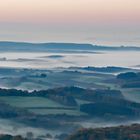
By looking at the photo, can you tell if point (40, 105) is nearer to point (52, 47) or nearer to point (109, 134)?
point (109, 134)

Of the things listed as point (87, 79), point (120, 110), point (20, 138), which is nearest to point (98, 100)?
point (120, 110)

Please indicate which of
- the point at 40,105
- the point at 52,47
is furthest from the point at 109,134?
the point at 52,47

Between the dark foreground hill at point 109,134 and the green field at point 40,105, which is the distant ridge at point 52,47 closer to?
the green field at point 40,105

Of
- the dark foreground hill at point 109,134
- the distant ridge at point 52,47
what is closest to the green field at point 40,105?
the dark foreground hill at point 109,134

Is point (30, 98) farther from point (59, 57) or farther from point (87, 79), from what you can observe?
point (59, 57)

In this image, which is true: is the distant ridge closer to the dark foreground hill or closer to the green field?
the green field

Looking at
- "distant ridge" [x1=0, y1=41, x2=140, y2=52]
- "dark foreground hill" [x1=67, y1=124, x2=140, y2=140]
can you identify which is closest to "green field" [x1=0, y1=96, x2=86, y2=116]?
"dark foreground hill" [x1=67, y1=124, x2=140, y2=140]

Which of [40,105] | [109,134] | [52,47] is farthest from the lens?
[52,47]
